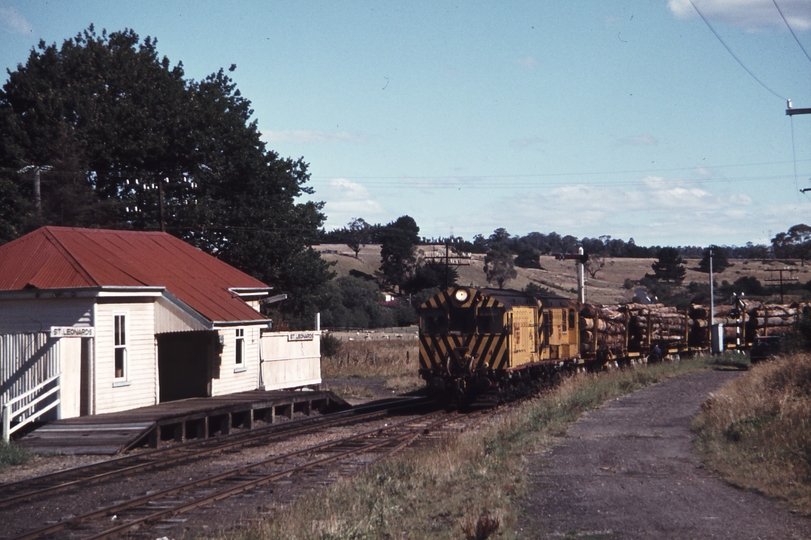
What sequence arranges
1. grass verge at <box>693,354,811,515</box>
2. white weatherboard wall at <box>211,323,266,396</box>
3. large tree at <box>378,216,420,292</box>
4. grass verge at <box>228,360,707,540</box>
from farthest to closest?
1. large tree at <box>378,216,420,292</box>
2. white weatherboard wall at <box>211,323,266,396</box>
3. grass verge at <box>693,354,811,515</box>
4. grass verge at <box>228,360,707,540</box>

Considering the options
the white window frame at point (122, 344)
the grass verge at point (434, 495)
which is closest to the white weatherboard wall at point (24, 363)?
the white window frame at point (122, 344)

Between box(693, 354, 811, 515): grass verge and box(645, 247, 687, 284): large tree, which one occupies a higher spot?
box(645, 247, 687, 284): large tree

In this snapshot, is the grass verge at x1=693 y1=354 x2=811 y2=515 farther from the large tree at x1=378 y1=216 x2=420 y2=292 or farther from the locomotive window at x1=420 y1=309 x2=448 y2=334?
the large tree at x1=378 y1=216 x2=420 y2=292

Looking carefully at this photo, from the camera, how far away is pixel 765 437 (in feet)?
41.4

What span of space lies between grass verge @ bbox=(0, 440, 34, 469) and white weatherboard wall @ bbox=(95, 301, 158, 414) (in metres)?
3.06

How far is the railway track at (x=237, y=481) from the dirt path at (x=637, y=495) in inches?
141

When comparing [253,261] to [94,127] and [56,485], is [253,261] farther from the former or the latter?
[56,485]

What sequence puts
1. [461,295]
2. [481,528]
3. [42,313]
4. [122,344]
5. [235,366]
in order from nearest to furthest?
1. [481,528]
2. [42,313]
3. [122,344]
4. [461,295]
5. [235,366]


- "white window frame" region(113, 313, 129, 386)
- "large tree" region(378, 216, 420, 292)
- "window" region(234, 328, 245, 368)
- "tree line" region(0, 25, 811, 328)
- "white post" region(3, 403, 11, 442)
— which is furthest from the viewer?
"large tree" region(378, 216, 420, 292)

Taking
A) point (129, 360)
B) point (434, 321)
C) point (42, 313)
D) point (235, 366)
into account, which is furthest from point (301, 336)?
point (42, 313)

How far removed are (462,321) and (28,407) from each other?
10828mm

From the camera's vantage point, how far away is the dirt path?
8.30m

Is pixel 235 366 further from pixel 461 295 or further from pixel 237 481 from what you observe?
pixel 237 481

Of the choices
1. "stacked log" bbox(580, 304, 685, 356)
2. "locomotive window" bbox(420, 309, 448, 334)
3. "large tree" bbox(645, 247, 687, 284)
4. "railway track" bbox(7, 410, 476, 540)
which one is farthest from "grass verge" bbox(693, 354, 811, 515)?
"large tree" bbox(645, 247, 687, 284)
